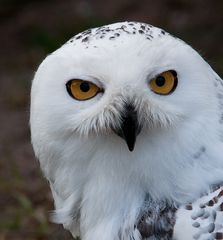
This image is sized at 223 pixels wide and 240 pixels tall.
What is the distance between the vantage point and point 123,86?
2.98 meters

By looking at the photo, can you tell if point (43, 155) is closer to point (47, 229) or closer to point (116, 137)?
point (116, 137)

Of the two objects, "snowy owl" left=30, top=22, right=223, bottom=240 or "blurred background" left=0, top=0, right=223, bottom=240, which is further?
"blurred background" left=0, top=0, right=223, bottom=240

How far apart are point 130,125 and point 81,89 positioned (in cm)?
23

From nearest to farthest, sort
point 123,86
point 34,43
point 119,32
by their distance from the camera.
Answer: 1. point 123,86
2. point 119,32
3. point 34,43

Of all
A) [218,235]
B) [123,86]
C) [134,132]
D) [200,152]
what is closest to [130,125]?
[134,132]

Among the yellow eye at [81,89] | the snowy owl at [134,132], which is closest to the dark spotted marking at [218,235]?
the snowy owl at [134,132]

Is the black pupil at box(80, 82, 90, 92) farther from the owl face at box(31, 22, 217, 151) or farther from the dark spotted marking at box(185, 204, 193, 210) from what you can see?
the dark spotted marking at box(185, 204, 193, 210)

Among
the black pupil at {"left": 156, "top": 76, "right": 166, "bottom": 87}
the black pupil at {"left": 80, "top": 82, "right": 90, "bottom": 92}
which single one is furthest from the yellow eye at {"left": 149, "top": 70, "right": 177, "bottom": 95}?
the black pupil at {"left": 80, "top": 82, "right": 90, "bottom": 92}

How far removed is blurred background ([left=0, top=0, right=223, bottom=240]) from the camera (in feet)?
17.5

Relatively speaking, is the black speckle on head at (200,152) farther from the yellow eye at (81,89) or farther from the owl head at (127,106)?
the yellow eye at (81,89)

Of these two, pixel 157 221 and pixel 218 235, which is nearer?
pixel 218 235

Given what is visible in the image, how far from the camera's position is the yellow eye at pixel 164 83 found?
9.97 ft

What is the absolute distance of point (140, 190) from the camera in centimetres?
328

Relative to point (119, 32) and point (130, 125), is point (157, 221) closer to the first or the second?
point (130, 125)
